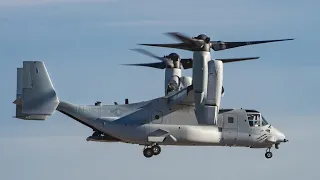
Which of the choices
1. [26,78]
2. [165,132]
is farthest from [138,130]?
[26,78]

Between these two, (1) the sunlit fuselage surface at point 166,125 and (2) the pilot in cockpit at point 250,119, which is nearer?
(1) the sunlit fuselage surface at point 166,125

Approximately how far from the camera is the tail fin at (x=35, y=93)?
8569cm

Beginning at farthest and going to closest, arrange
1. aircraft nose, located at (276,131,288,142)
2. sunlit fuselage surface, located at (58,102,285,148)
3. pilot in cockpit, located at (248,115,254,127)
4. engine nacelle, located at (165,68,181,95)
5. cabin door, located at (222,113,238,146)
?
engine nacelle, located at (165,68,181,95) < aircraft nose, located at (276,131,288,142) < pilot in cockpit, located at (248,115,254,127) < cabin door, located at (222,113,238,146) < sunlit fuselage surface, located at (58,102,285,148)

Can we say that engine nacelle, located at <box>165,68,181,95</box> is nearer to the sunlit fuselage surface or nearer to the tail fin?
the sunlit fuselage surface

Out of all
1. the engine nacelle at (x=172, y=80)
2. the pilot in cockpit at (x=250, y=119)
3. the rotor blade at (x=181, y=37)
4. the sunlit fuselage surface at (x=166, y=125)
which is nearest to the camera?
the rotor blade at (x=181, y=37)

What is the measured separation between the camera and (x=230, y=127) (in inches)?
3514

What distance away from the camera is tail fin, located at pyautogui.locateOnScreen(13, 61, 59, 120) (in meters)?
85.7

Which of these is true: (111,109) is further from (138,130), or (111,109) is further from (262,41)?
(262,41)

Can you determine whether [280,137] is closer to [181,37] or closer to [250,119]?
[250,119]

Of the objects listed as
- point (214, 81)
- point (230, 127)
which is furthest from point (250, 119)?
point (214, 81)

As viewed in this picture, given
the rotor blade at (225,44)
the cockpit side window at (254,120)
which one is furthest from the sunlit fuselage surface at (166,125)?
the rotor blade at (225,44)


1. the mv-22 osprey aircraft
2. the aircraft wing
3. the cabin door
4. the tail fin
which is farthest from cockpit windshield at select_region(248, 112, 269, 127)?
the tail fin

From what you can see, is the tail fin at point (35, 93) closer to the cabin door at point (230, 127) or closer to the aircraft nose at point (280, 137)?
the cabin door at point (230, 127)

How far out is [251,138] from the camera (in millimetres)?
89750
